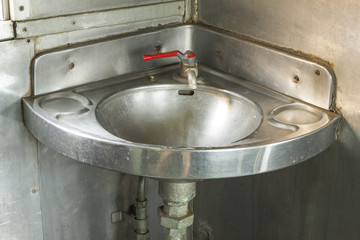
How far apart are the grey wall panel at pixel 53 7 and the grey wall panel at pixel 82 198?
0.37 metres

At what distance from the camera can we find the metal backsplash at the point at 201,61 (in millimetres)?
1486

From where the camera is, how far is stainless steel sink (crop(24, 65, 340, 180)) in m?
1.23

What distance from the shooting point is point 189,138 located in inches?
65.9

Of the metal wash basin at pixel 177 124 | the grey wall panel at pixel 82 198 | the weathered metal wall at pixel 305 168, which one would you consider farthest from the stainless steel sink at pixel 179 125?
the grey wall panel at pixel 82 198

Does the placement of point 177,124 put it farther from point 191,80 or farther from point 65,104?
point 65,104

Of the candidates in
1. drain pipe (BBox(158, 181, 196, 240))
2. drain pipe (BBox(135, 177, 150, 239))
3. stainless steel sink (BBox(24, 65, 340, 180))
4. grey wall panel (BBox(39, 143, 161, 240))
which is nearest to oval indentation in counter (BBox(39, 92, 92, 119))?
stainless steel sink (BBox(24, 65, 340, 180))

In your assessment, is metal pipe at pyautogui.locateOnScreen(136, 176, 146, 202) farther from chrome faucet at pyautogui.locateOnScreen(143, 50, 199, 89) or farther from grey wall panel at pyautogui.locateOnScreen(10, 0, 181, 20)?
grey wall panel at pyautogui.locateOnScreen(10, 0, 181, 20)

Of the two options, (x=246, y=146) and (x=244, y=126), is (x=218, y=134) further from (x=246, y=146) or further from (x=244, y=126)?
(x=246, y=146)

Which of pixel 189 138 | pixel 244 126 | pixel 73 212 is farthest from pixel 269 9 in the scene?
pixel 73 212

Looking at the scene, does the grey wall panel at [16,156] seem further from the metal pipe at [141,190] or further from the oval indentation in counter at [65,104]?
the metal pipe at [141,190]

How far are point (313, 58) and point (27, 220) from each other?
36.3 inches

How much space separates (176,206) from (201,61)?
55cm

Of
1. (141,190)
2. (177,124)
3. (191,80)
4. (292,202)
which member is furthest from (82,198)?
(292,202)

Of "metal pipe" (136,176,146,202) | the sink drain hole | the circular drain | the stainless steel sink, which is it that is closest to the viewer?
the stainless steel sink
